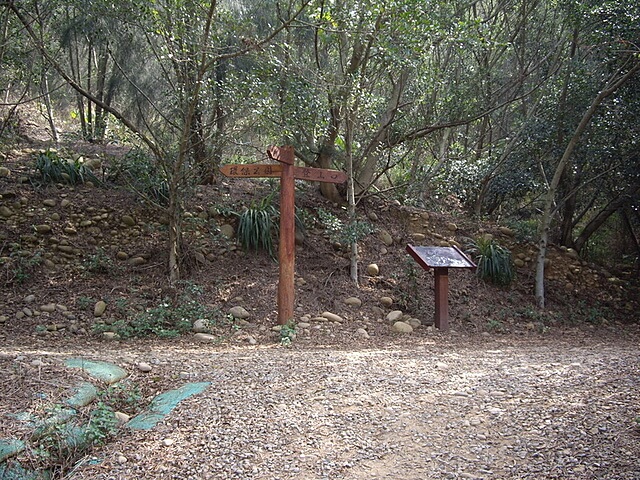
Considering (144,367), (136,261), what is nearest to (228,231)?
(136,261)

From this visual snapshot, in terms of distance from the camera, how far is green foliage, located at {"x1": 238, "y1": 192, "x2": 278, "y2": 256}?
7879 mm

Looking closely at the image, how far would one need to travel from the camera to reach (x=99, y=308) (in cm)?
627

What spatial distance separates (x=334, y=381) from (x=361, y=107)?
167 inches

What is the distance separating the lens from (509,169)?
920cm

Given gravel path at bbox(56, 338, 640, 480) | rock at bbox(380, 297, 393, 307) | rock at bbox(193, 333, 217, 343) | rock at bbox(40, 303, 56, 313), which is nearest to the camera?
gravel path at bbox(56, 338, 640, 480)

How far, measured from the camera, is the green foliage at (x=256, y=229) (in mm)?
7879

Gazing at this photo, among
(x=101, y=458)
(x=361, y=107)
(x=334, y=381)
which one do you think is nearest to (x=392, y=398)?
(x=334, y=381)

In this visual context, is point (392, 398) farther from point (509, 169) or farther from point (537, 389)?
point (509, 169)

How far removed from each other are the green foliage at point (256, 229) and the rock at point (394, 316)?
195 centimetres

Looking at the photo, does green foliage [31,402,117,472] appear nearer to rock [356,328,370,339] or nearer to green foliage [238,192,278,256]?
rock [356,328,370,339]

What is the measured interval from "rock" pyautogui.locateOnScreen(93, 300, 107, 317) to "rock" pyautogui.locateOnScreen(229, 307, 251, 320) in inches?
54.5

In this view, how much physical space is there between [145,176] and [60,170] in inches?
85.2

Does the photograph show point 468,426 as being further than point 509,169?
No

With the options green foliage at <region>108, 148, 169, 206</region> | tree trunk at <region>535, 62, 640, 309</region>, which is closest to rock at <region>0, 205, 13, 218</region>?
green foliage at <region>108, 148, 169, 206</region>
